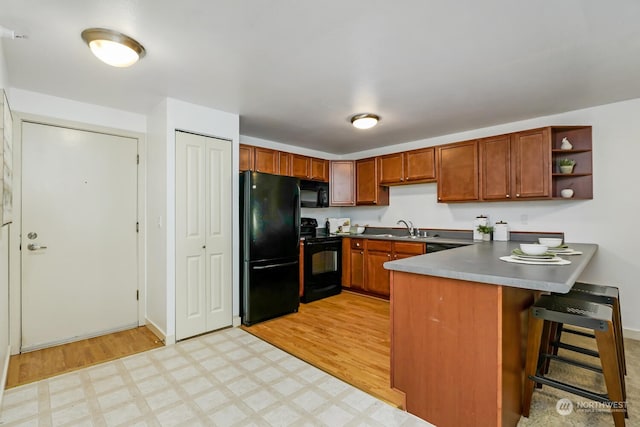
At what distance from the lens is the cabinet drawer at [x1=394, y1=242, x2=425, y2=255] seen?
3.81m

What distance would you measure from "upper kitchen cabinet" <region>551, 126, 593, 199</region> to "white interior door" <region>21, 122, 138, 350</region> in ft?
15.0

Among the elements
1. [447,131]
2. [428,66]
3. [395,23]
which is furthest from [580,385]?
[447,131]

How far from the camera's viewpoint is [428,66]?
7.40 feet

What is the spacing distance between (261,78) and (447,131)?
105 inches

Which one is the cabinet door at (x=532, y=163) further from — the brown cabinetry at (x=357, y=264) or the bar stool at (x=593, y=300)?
the brown cabinetry at (x=357, y=264)

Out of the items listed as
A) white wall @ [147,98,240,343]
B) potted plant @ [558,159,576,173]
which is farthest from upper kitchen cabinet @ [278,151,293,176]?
potted plant @ [558,159,576,173]

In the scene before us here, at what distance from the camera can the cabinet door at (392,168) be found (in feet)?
14.5

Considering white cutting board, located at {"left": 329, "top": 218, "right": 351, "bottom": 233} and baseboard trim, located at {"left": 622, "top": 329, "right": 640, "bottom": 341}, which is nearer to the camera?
baseboard trim, located at {"left": 622, "top": 329, "right": 640, "bottom": 341}

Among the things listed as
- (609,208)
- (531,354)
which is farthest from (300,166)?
(609,208)

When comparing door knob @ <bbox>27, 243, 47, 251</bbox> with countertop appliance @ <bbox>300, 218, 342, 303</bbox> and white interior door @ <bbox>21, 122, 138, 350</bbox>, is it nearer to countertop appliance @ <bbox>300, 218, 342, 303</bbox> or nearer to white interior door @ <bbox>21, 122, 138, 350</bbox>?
white interior door @ <bbox>21, 122, 138, 350</bbox>

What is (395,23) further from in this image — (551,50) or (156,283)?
(156,283)

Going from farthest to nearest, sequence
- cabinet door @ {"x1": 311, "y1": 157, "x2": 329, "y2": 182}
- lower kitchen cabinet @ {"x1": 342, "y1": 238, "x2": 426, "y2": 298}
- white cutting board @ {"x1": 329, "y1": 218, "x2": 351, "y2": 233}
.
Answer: white cutting board @ {"x1": 329, "y1": 218, "x2": 351, "y2": 233} < cabinet door @ {"x1": 311, "y1": 157, "x2": 329, "y2": 182} < lower kitchen cabinet @ {"x1": 342, "y1": 238, "x2": 426, "y2": 298}

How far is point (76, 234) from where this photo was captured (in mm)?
2967

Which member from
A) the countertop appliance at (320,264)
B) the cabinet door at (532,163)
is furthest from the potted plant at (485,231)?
the countertop appliance at (320,264)
